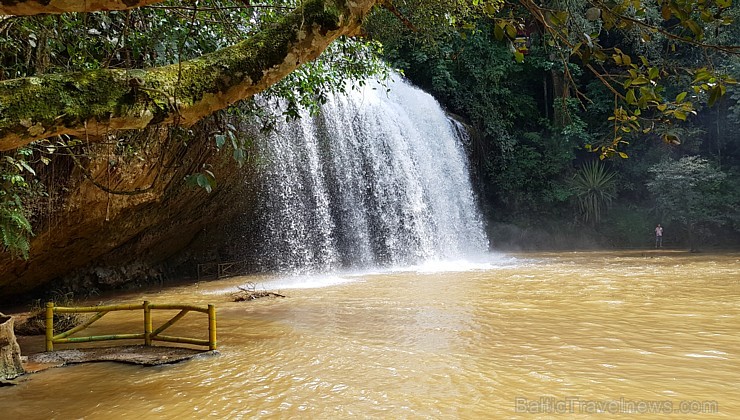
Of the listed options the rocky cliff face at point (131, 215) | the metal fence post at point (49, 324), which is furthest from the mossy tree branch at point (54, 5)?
the metal fence post at point (49, 324)

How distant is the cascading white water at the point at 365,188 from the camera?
15.2m

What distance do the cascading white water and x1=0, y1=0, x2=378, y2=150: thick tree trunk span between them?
1015cm

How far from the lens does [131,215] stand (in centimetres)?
1168

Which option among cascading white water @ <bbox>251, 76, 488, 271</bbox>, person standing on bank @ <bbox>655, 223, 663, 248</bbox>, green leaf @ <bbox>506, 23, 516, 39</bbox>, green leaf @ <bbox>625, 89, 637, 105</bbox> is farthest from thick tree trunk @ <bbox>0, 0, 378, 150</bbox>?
person standing on bank @ <bbox>655, 223, 663, 248</bbox>

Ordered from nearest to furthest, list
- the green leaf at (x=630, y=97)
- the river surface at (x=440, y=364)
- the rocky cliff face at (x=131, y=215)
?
the green leaf at (x=630, y=97)
the river surface at (x=440, y=364)
the rocky cliff face at (x=131, y=215)

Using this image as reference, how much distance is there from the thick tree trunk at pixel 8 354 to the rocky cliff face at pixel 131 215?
84.6 inches

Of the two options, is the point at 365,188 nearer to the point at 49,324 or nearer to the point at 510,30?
the point at 49,324

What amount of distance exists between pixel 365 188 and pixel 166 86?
537 inches

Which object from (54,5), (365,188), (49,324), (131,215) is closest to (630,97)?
(54,5)

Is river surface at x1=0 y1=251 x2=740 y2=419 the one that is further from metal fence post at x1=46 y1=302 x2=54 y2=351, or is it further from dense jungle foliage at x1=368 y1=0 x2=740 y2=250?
dense jungle foliage at x1=368 y1=0 x2=740 y2=250

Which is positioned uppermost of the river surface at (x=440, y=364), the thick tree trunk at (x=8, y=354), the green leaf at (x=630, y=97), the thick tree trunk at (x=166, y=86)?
the thick tree trunk at (x=166, y=86)

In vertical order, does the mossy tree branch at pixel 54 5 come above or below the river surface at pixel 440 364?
above

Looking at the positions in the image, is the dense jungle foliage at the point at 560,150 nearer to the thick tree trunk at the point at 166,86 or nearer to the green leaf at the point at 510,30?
the thick tree trunk at the point at 166,86

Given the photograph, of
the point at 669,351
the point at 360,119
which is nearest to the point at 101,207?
the point at 360,119
